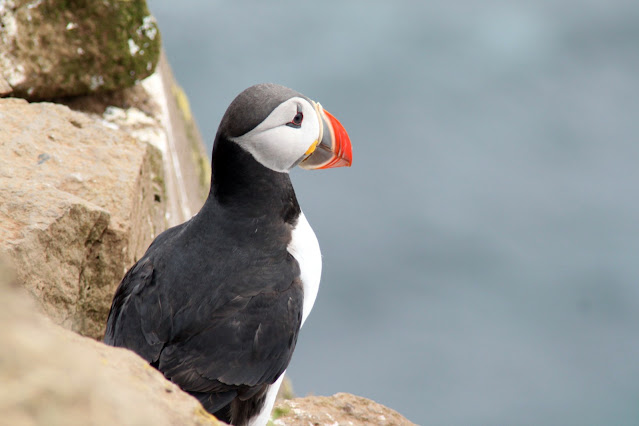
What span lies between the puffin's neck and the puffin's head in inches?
2.1

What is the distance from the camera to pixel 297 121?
16.8 feet

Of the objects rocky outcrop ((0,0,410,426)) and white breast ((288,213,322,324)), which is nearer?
rocky outcrop ((0,0,410,426))

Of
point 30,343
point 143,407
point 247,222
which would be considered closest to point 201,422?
point 143,407

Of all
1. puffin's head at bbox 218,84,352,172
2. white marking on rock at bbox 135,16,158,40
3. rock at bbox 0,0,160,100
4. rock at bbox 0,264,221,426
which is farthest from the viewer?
white marking on rock at bbox 135,16,158,40

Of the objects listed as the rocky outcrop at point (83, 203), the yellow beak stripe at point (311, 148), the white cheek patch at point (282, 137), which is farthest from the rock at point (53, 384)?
the yellow beak stripe at point (311, 148)

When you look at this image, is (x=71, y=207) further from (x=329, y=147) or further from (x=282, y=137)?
(x=329, y=147)

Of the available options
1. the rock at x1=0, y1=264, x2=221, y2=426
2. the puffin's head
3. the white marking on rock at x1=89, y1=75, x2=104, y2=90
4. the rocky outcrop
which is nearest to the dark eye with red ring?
Answer: the puffin's head

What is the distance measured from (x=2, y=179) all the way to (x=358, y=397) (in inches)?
114

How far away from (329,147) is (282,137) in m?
0.43

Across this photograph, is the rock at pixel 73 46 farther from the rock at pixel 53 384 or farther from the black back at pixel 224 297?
the rock at pixel 53 384

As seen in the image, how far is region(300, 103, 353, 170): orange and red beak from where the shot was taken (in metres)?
5.32

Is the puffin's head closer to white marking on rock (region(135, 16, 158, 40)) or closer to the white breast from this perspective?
the white breast

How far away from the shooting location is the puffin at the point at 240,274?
4.59m

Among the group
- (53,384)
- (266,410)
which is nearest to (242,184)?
(266,410)
